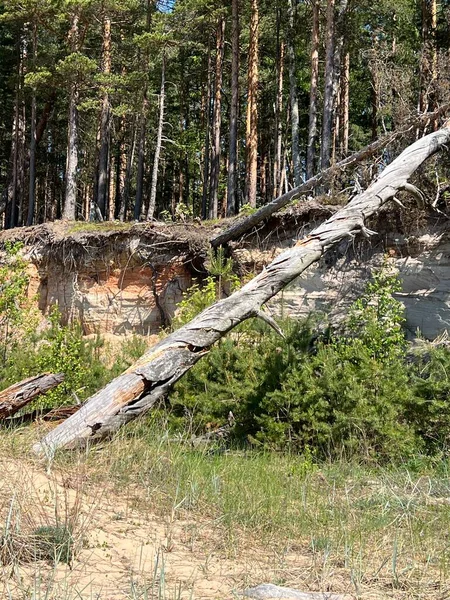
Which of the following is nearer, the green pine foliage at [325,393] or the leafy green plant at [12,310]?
the green pine foliage at [325,393]

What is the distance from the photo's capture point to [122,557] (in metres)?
3.82

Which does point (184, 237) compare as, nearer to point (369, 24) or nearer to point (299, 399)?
point (299, 399)

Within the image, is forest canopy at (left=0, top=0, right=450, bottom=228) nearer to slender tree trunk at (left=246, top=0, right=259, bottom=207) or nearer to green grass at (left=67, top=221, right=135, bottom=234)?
slender tree trunk at (left=246, top=0, right=259, bottom=207)

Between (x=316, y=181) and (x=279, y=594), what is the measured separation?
29.8 feet

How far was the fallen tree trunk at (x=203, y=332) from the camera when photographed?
669cm

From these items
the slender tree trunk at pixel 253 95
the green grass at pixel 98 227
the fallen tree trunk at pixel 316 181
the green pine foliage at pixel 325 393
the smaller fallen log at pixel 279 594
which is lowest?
the green pine foliage at pixel 325 393

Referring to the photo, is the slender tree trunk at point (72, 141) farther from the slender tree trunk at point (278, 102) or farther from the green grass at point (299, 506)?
the green grass at point (299, 506)

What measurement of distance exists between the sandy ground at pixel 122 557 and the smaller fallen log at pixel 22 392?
224cm

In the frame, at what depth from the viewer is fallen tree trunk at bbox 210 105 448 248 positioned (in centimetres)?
1061

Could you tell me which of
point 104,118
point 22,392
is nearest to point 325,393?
point 22,392

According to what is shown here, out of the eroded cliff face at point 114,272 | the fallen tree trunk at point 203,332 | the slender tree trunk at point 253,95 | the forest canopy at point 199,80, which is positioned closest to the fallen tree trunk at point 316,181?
the forest canopy at point 199,80

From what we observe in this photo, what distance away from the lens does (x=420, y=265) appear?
1171cm

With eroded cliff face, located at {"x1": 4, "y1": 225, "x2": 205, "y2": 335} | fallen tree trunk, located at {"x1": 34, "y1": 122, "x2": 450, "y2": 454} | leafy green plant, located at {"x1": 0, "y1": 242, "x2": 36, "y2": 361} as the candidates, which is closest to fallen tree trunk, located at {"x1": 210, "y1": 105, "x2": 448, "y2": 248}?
eroded cliff face, located at {"x1": 4, "y1": 225, "x2": 205, "y2": 335}

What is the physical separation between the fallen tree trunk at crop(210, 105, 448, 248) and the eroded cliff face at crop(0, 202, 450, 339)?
Result: 443 millimetres
